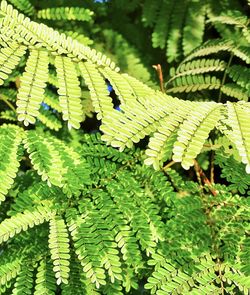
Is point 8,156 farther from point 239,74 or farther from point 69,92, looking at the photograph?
point 239,74

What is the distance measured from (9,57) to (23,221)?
55 cm

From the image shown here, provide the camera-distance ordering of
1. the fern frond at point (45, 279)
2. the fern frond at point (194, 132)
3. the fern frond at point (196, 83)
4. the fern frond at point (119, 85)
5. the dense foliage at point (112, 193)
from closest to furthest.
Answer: the fern frond at point (194, 132), the dense foliage at point (112, 193), the fern frond at point (45, 279), the fern frond at point (119, 85), the fern frond at point (196, 83)

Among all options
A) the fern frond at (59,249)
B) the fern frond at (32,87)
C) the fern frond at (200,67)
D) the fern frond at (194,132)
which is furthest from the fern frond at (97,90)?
the fern frond at (200,67)

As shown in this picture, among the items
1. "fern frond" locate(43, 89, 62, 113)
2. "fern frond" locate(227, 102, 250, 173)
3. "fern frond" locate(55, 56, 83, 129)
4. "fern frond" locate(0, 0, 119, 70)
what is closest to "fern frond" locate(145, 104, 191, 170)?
"fern frond" locate(227, 102, 250, 173)

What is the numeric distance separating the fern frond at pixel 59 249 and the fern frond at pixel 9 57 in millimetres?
515

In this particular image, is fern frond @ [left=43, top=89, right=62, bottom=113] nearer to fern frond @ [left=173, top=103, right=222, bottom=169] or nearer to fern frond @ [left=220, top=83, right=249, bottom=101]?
fern frond @ [left=220, top=83, right=249, bottom=101]

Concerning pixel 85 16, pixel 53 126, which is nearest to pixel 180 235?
pixel 53 126

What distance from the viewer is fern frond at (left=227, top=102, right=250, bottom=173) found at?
1.36 m

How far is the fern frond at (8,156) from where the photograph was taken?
1744 millimetres

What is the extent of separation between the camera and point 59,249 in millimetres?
1659

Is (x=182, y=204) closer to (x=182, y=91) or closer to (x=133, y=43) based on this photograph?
(x=182, y=91)

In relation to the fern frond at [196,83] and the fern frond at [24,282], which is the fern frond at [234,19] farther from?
the fern frond at [24,282]

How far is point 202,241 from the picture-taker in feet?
5.85

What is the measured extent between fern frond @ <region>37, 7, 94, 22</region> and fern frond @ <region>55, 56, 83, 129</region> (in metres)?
0.73
